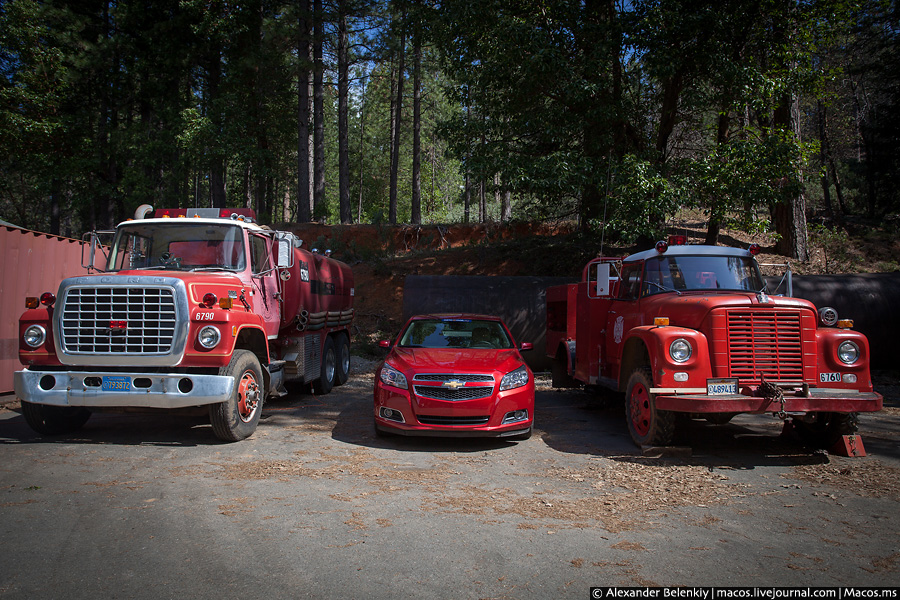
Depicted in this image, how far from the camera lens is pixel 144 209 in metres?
9.19

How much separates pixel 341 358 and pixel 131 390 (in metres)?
6.06

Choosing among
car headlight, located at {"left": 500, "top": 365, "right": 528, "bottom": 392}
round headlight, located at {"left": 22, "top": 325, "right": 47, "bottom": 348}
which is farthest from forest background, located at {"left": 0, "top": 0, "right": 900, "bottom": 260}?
round headlight, located at {"left": 22, "top": 325, "right": 47, "bottom": 348}

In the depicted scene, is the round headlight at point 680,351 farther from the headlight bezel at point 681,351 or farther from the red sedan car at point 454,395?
the red sedan car at point 454,395

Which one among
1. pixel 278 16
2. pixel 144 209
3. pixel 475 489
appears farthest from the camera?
pixel 278 16

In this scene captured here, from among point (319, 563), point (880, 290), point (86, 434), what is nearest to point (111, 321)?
point (86, 434)

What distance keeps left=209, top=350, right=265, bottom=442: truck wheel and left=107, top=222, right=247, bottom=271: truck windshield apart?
4.90 feet

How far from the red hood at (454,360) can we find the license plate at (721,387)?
2.28 meters

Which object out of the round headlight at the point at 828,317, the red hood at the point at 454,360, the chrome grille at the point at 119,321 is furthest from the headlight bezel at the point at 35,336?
the round headlight at the point at 828,317

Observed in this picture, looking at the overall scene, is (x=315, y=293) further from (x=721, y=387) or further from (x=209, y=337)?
(x=721, y=387)

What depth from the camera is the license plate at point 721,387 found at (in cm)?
666

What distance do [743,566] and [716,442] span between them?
4.25m

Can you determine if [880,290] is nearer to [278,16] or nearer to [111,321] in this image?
[111,321]

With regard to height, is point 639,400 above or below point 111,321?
below

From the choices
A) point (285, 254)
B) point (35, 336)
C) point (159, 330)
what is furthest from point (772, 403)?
point (35, 336)
